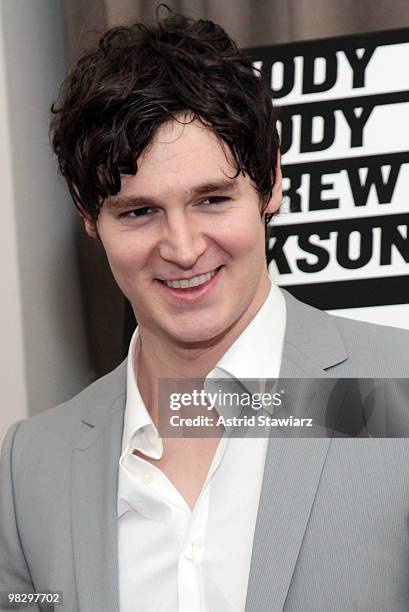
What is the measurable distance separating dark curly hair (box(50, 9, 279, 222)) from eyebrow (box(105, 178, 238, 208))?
2 cm

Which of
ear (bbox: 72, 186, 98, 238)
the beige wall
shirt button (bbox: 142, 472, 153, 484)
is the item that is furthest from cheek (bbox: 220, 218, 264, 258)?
the beige wall

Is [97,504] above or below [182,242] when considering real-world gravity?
below

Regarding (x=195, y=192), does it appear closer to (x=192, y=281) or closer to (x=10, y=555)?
(x=192, y=281)

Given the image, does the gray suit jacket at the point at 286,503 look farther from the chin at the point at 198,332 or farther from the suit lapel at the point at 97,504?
the chin at the point at 198,332

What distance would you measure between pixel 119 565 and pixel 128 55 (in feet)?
2.42

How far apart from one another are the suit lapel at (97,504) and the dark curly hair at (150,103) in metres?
0.33

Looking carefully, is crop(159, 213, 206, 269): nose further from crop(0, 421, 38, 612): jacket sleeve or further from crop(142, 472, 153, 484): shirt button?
crop(0, 421, 38, 612): jacket sleeve

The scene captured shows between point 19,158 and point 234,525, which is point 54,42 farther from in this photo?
point 234,525

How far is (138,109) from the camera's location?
129 centimetres

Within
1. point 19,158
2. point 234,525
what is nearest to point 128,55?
point 234,525

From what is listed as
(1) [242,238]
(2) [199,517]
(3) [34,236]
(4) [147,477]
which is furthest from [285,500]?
(3) [34,236]

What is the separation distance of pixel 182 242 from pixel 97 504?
1.40ft

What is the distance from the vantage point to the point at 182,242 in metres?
1.28

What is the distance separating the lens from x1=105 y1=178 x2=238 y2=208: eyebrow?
4.19 ft
